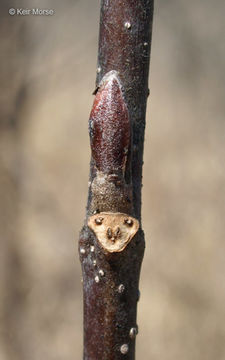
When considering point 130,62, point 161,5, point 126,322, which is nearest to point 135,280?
point 126,322

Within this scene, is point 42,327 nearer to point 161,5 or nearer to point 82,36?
point 82,36

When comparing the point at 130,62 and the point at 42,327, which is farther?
the point at 42,327

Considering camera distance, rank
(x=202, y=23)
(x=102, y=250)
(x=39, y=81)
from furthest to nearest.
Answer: (x=39, y=81), (x=202, y=23), (x=102, y=250)

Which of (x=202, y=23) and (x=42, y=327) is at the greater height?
(x=202, y=23)

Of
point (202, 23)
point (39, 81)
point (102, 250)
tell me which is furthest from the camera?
point (39, 81)
